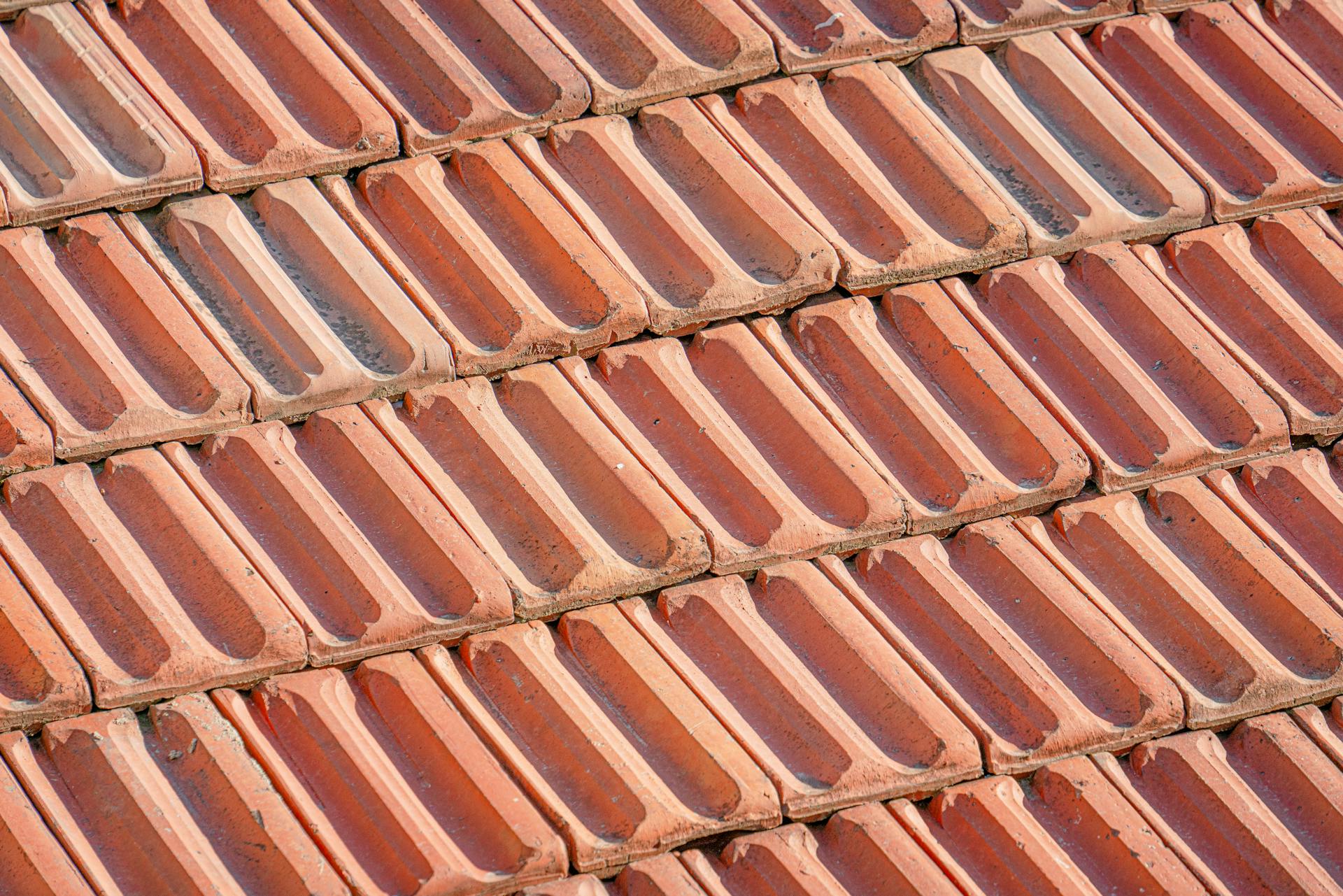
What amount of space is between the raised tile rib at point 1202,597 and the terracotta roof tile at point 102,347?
1500mm

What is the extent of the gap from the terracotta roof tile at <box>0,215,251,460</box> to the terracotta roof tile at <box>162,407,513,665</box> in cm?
7

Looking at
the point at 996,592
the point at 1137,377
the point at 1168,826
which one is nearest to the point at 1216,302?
the point at 1137,377

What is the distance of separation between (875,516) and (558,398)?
61 cm

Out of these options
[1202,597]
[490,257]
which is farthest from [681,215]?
[1202,597]

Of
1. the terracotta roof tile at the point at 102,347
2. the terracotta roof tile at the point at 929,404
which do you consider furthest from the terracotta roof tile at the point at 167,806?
the terracotta roof tile at the point at 929,404

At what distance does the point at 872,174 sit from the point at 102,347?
1508 mm

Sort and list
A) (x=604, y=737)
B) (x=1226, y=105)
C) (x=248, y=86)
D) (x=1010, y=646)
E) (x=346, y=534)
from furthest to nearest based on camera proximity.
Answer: (x=1226, y=105)
(x=248, y=86)
(x=1010, y=646)
(x=346, y=534)
(x=604, y=737)

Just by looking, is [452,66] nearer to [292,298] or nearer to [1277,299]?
[292,298]

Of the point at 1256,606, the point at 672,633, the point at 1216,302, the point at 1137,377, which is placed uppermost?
the point at 1216,302

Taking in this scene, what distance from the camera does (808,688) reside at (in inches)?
A: 108

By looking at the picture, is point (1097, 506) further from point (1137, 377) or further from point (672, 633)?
point (672, 633)

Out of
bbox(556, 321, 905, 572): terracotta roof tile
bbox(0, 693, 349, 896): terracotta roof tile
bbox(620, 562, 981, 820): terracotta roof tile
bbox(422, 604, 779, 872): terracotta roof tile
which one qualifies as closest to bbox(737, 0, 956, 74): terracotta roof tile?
bbox(556, 321, 905, 572): terracotta roof tile

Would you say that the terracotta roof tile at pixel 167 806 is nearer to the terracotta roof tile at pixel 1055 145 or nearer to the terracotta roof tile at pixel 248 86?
the terracotta roof tile at pixel 248 86

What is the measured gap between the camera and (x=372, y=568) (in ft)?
8.91
